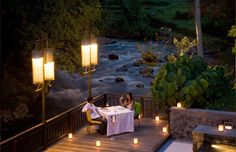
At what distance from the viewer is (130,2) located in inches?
1740

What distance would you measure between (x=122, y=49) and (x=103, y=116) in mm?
25282

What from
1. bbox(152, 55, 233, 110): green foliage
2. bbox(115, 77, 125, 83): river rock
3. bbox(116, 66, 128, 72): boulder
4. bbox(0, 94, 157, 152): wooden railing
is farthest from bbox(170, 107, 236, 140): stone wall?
bbox(116, 66, 128, 72): boulder

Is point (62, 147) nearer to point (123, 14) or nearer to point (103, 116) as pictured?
point (103, 116)

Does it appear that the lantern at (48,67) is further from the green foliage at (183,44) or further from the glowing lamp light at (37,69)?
the green foliage at (183,44)

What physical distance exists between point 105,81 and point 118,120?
15.0 meters

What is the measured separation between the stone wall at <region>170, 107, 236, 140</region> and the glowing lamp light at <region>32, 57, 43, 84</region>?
397 centimetres

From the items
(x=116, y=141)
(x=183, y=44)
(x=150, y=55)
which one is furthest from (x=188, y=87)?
(x=150, y=55)

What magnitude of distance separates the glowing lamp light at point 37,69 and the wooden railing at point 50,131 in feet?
4.03

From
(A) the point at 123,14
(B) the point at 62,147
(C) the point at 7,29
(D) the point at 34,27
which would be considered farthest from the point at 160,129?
(A) the point at 123,14

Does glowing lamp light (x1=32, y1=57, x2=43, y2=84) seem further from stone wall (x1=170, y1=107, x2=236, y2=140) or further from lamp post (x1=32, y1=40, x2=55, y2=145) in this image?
stone wall (x1=170, y1=107, x2=236, y2=140)

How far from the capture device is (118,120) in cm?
1174

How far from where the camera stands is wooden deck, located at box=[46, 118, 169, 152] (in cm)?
1080

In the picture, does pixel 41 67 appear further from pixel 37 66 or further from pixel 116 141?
pixel 116 141

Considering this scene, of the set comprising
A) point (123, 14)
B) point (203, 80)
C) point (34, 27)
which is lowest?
point (203, 80)
